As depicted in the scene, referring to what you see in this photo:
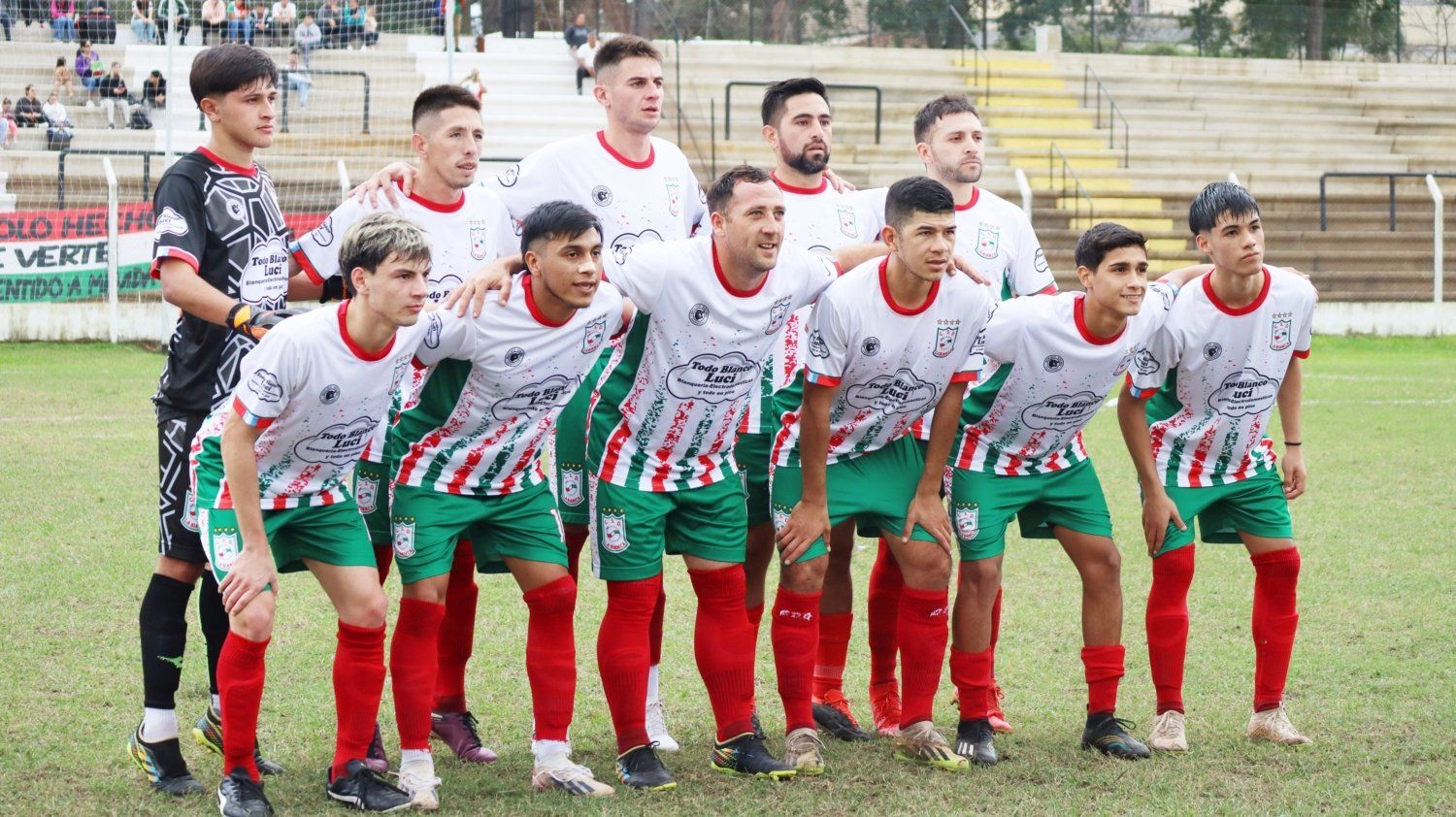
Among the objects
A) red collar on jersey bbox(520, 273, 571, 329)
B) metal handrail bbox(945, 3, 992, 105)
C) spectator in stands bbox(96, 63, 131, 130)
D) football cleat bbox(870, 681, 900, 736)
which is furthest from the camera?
metal handrail bbox(945, 3, 992, 105)

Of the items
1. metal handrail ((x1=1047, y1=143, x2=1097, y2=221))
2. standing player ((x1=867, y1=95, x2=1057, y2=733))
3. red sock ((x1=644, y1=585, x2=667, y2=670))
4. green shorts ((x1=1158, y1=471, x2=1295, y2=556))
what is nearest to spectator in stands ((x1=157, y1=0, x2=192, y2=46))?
metal handrail ((x1=1047, y1=143, x2=1097, y2=221))

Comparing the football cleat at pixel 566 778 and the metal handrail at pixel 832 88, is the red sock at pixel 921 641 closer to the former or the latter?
the football cleat at pixel 566 778

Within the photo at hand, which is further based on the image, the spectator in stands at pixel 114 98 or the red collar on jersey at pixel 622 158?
the spectator in stands at pixel 114 98

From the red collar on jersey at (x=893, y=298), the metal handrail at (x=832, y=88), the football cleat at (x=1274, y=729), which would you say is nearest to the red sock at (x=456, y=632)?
the red collar on jersey at (x=893, y=298)

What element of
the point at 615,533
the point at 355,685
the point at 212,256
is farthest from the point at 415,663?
the point at 212,256

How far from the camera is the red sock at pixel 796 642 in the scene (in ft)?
17.0

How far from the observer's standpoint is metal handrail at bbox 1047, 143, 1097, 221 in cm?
2312

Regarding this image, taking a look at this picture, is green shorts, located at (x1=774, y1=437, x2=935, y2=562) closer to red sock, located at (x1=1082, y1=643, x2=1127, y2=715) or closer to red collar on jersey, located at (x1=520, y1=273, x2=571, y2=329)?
red sock, located at (x1=1082, y1=643, x2=1127, y2=715)

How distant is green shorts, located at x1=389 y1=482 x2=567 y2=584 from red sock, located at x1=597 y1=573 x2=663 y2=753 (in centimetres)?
25

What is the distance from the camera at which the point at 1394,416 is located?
13.2m

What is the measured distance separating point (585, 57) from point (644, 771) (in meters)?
21.5

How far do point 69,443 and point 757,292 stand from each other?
775cm

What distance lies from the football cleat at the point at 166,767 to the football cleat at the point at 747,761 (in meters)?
1.63

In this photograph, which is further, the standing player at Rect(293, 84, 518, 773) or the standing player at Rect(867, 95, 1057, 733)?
the standing player at Rect(867, 95, 1057, 733)
